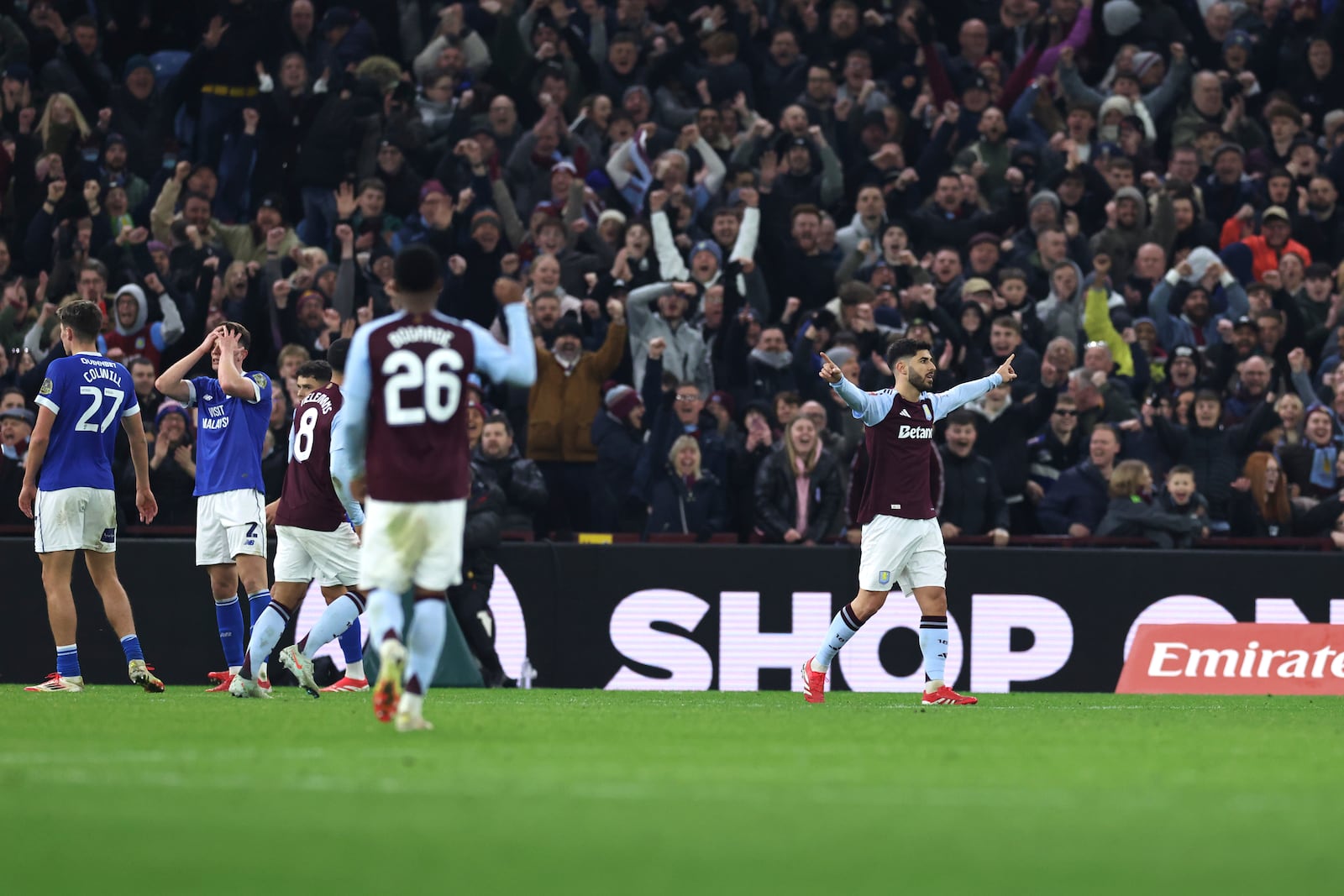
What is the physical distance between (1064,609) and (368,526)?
9.62m

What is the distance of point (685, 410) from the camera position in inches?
691

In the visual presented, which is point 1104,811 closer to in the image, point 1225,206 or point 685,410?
point 685,410

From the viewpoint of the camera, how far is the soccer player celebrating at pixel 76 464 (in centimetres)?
1321

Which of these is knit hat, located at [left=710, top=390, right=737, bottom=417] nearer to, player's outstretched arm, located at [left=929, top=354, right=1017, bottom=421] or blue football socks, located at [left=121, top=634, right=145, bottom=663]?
player's outstretched arm, located at [left=929, top=354, right=1017, bottom=421]

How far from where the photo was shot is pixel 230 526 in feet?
44.8

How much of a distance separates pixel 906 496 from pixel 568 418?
5450 millimetres

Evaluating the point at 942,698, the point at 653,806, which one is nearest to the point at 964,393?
the point at 942,698

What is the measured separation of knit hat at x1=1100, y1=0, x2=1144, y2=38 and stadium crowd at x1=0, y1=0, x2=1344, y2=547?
17cm

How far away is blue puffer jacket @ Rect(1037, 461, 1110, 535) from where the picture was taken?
58.2 ft

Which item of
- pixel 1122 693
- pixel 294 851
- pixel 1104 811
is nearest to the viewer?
pixel 294 851

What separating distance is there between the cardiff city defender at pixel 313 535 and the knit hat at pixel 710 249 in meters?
6.33

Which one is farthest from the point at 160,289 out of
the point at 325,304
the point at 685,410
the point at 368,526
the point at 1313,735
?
the point at 1313,735

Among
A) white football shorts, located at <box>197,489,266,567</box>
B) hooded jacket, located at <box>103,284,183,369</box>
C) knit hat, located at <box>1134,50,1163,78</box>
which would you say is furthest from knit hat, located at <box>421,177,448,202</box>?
knit hat, located at <box>1134,50,1163,78</box>

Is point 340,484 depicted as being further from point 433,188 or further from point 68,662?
point 433,188
